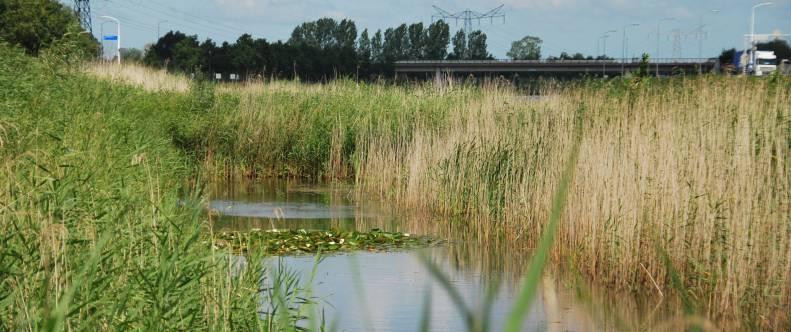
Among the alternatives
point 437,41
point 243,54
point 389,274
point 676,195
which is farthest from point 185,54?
point 437,41

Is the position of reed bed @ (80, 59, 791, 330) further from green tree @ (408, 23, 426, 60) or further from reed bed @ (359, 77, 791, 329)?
green tree @ (408, 23, 426, 60)

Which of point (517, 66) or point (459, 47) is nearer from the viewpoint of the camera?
point (517, 66)

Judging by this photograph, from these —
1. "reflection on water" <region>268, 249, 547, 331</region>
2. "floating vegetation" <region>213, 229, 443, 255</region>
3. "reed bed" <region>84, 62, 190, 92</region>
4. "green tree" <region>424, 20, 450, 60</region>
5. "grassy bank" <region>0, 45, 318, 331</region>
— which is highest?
"green tree" <region>424, 20, 450, 60</region>

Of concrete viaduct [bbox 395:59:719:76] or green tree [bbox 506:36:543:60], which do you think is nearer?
concrete viaduct [bbox 395:59:719:76]

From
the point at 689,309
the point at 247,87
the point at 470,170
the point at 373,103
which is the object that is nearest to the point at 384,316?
the point at 470,170

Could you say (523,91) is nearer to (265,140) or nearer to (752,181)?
(265,140)

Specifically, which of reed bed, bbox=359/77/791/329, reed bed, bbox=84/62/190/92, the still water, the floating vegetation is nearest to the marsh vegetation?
reed bed, bbox=359/77/791/329

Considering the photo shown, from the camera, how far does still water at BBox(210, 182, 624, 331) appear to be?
8.28 meters

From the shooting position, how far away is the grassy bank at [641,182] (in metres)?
8.08

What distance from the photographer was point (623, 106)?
1130 cm

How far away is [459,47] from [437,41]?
4.28 m

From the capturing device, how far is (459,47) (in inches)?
4486

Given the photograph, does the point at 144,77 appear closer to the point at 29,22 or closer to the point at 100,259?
the point at 29,22

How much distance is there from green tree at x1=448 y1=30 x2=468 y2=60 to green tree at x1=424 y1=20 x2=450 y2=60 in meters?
0.98
